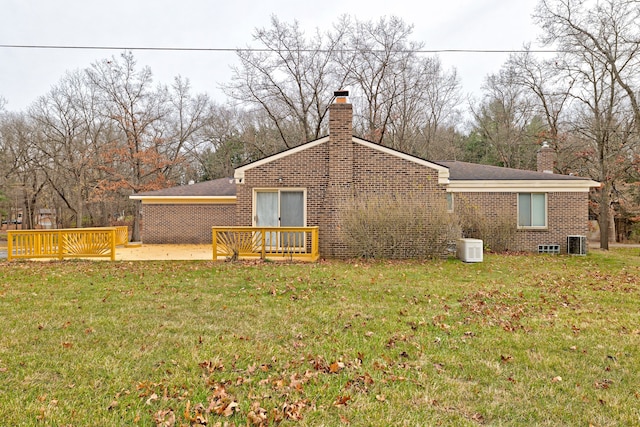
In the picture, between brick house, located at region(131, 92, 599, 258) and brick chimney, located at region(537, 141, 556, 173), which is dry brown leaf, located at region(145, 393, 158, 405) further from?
brick chimney, located at region(537, 141, 556, 173)

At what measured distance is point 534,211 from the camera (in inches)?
578

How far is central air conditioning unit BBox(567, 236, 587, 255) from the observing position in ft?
46.2

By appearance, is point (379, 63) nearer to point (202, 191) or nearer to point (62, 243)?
point (202, 191)

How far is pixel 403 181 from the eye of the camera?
12.6 m

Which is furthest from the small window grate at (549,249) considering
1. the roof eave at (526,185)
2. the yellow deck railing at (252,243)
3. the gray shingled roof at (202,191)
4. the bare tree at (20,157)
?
the bare tree at (20,157)

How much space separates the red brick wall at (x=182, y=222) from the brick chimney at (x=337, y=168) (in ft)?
23.0

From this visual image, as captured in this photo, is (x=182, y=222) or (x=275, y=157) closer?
(x=275, y=157)

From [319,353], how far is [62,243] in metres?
11.0

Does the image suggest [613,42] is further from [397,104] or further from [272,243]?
[272,243]

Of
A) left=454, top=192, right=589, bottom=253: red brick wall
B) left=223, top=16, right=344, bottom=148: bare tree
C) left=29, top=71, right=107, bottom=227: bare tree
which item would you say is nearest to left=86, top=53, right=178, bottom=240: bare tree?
left=29, top=71, right=107, bottom=227: bare tree

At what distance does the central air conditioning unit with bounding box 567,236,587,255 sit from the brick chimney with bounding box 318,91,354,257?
Answer: 854 cm

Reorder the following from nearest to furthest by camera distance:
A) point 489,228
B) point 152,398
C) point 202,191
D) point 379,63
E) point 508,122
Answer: point 152,398, point 489,228, point 202,191, point 379,63, point 508,122

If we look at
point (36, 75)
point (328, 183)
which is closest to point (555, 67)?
point (328, 183)

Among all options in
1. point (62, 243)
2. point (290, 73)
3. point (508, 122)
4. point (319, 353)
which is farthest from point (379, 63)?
point (319, 353)
